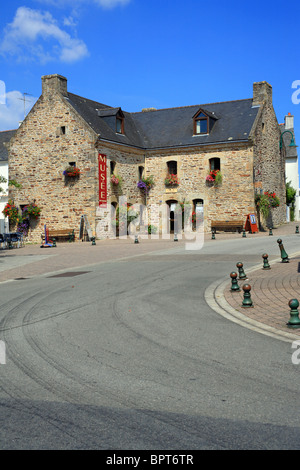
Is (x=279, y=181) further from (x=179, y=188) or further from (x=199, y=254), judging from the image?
(x=199, y=254)

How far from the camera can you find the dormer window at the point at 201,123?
3225 cm

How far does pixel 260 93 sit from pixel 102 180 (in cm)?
1249

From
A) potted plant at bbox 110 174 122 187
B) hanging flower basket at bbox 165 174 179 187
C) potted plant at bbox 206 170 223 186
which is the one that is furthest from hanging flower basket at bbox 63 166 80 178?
potted plant at bbox 206 170 223 186

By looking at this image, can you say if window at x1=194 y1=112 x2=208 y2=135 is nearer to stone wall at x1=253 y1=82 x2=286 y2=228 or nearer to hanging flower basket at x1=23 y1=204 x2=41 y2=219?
stone wall at x1=253 y1=82 x2=286 y2=228

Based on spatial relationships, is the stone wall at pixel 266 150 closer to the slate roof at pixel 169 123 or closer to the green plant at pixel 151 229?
the slate roof at pixel 169 123

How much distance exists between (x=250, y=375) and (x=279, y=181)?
113 feet

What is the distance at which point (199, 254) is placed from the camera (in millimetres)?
17812

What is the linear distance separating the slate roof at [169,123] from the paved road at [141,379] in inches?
891

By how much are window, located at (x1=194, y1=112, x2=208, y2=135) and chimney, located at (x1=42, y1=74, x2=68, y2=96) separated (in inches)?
349

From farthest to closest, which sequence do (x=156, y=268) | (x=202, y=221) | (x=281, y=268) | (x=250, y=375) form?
(x=202, y=221), (x=156, y=268), (x=281, y=268), (x=250, y=375)

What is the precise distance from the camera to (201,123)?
32.5 meters

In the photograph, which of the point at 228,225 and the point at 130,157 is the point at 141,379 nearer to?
the point at 228,225
